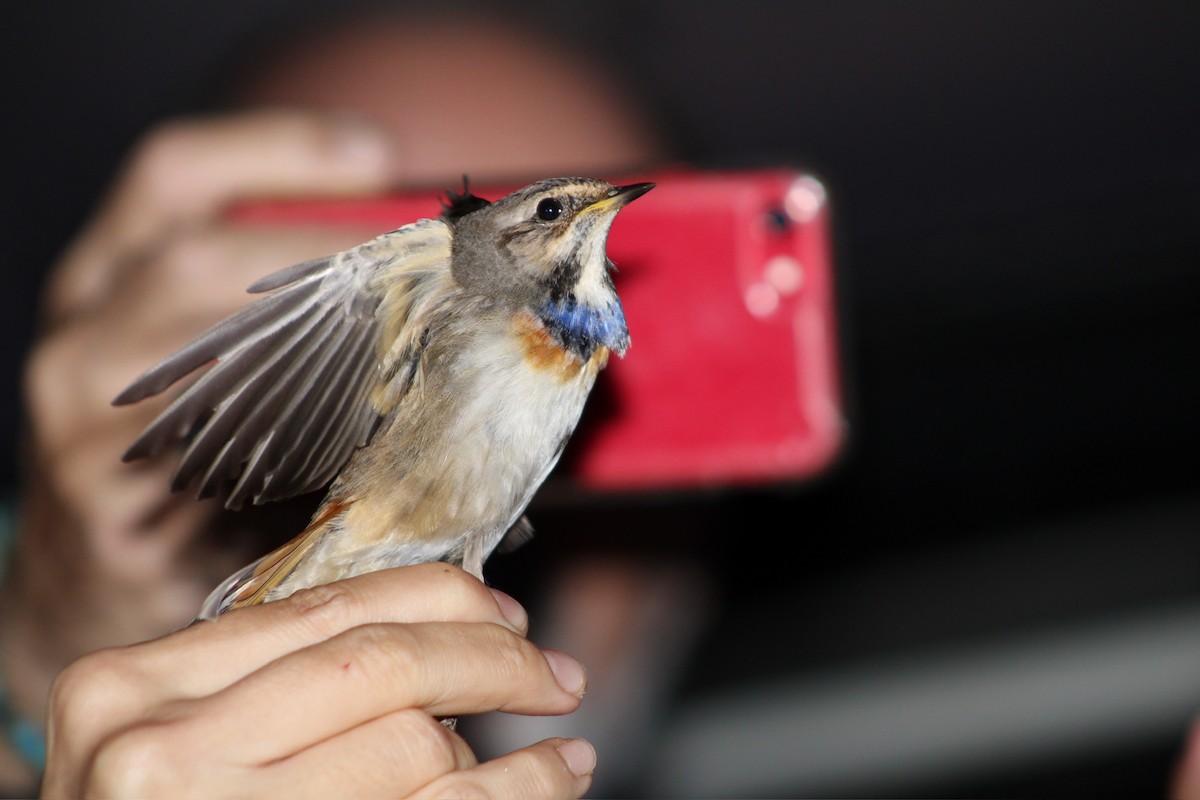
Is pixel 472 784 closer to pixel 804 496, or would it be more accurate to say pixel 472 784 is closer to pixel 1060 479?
pixel 804 496

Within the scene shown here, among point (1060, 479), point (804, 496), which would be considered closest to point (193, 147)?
point (804, 496)

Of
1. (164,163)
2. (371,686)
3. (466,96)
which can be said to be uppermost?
(466,96)

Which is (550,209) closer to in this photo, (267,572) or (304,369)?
(304,369)

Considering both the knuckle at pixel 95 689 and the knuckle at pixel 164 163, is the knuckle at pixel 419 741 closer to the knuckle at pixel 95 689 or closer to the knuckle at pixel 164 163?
the knuckle at pixel 95 689

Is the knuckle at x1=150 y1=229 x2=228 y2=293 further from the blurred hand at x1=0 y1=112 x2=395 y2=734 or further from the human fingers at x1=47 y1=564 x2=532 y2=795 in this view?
the human fingers at x1=47 y1=564 x2=532 y2=795

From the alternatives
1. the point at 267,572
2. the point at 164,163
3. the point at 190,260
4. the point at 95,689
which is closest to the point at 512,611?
→ the point at 267,572

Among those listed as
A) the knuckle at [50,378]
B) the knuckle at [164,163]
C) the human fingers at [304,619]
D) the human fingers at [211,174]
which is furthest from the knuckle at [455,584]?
the knuckle at [164,163]

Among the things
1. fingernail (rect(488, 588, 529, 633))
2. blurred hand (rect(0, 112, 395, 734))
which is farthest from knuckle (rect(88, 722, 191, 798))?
blurred hand (rect(0, 112, 395, 734))
